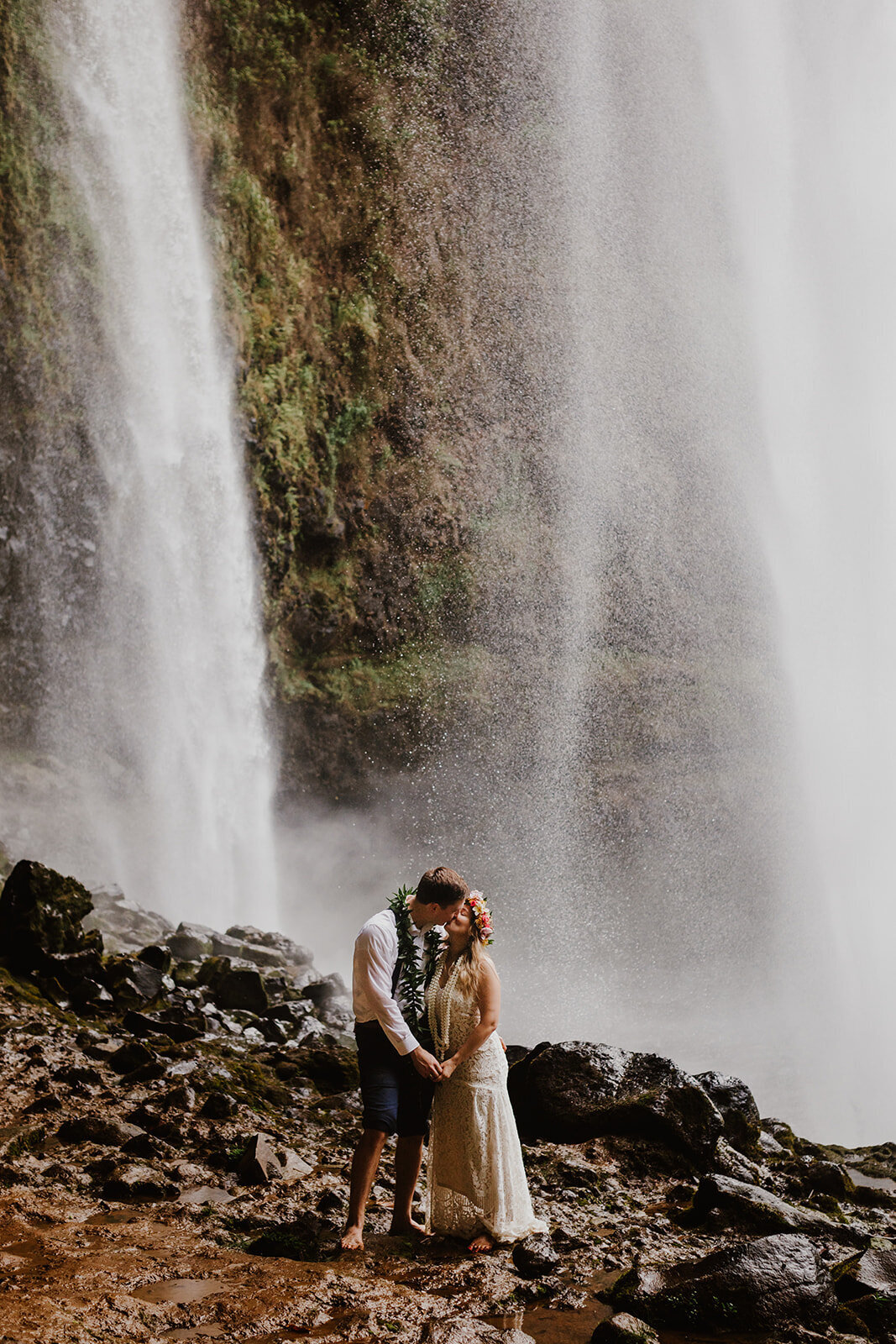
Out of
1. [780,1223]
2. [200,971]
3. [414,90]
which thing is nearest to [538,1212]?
[780,1223]

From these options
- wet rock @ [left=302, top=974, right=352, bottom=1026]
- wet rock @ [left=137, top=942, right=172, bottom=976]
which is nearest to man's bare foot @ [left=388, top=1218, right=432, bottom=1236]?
wet rock @ [left=137, top=942, right=172, bottom=976]

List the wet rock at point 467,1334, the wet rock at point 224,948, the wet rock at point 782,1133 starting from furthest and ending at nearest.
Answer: the wet rock at point 224,948
the wet rock at point 782,1133
the wet rock at point 467,1334

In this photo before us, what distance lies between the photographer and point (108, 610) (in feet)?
51.2

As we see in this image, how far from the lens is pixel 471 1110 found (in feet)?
13.2

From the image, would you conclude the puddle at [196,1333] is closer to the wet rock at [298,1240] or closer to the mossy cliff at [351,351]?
the wet rock at [298,1240]

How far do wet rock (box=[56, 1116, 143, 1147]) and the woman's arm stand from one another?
1743 mm

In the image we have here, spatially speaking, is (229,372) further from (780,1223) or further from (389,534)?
(780,1223)

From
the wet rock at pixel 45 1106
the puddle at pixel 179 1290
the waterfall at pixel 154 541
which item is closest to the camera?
the puddle at pixel 179 1290

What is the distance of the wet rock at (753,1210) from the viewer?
14.1 ft

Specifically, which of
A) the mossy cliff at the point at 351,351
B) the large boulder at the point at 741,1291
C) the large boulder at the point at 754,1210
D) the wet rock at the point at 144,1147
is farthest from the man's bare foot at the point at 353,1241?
the mossy cliff at the point at 351,351

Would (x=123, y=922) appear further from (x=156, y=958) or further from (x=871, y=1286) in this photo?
(x=871, y=1286)

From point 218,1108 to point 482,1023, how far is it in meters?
1.99

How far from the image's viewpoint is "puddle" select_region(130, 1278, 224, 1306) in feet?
10.7

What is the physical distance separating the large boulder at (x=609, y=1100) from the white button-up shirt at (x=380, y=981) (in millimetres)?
1950
